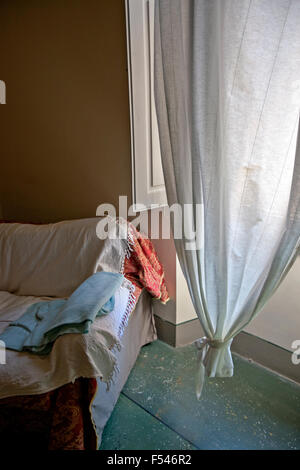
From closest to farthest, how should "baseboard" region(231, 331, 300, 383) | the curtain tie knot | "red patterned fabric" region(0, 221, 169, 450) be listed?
"red patterned fabric" region(0, 221, 169, 450) → the curtain tie knot → "baseboard" region(231, 331, 300, 383)

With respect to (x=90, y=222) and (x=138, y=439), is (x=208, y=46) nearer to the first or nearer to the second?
(x=90, y=222)

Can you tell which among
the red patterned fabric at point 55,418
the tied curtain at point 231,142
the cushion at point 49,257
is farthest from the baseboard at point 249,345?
the red patterned fabric at point 55,418

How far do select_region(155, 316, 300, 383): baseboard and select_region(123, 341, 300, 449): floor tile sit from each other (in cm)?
5

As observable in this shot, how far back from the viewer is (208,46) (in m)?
1.28

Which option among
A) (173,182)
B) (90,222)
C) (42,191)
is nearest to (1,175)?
(42,191)

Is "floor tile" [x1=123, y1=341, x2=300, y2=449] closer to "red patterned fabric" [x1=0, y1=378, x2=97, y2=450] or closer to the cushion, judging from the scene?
"red patterned fabric" [x1=0, y1=378, x2=97, y2=450]

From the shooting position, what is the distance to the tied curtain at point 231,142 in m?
1.16

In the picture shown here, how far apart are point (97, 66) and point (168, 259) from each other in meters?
1.25

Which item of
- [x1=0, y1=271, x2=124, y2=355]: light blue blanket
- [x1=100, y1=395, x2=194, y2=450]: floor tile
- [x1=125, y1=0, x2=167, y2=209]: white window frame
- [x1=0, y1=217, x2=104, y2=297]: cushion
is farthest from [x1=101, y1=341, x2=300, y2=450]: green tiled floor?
[x1=125, y1=0, x2=167, y2=209]: white window frame

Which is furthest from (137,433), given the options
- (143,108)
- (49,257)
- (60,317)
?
(143,108)

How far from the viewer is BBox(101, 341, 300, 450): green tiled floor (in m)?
1.55

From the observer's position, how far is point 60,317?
Result: 1407 mm

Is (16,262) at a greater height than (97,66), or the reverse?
(97,66)

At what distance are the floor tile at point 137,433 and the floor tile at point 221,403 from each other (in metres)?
0.04
